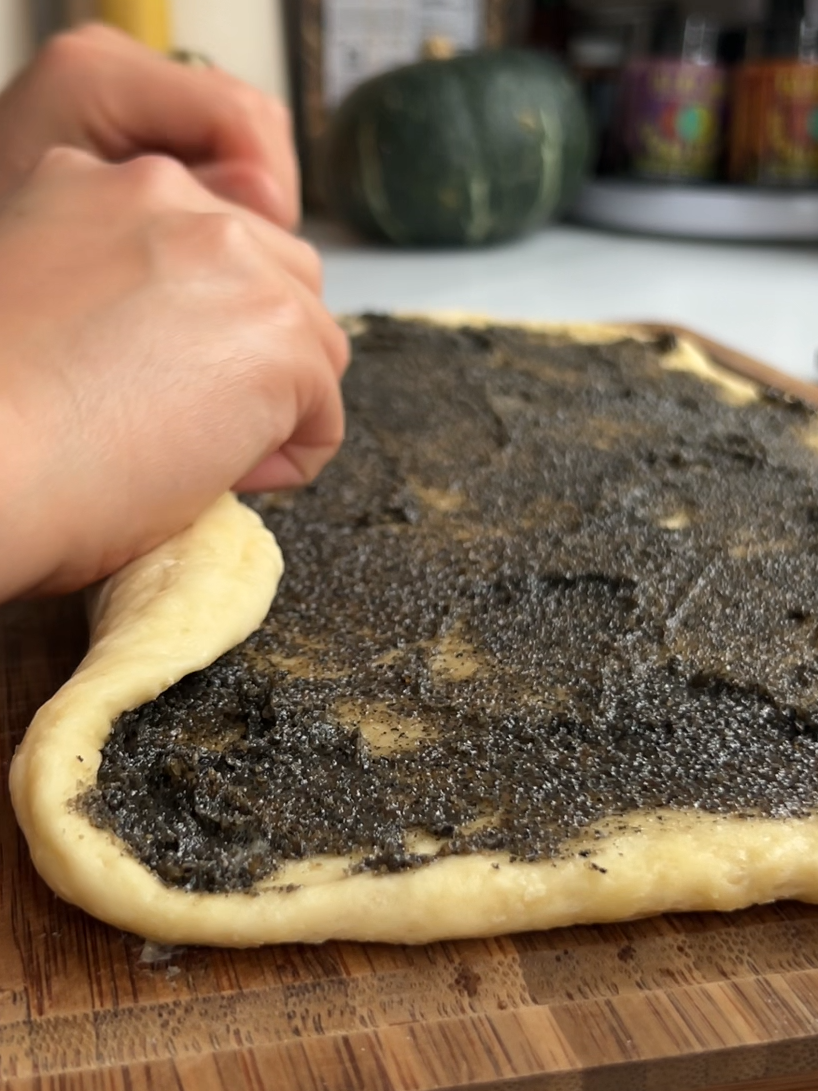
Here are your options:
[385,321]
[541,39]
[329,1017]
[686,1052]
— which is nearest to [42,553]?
[329,1017]

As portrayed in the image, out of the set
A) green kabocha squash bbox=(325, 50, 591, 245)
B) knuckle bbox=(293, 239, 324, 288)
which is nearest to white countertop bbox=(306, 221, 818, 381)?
green kabocha squash bbox=(325, 50, 591, 245)

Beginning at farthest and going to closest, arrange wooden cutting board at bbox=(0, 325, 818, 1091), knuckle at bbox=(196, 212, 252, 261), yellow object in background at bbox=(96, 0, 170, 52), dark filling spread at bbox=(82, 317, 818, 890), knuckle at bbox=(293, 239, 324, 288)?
yellow object in background at bbox=(96, 0, 170, 52)
knuckle at bbox=(293, 239, 324, 288)
knuckle at bbox=(196, 212, 252, 261)
dark filling spread at bbox=(82, 317, 818, 890)
wooden cutting board at bbox=(0, 325, 818, 1091)

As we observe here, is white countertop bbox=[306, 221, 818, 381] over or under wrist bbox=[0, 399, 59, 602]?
under

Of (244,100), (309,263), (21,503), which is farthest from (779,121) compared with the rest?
(21,503)

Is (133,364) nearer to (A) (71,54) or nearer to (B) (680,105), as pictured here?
(A) (71,54)

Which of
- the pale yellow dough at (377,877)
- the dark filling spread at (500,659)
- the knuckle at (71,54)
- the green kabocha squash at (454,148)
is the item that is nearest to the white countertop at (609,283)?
the green kabocha squash at (454,148)

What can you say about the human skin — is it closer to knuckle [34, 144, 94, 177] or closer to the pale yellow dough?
knuckle [34, 144, 94, 177]

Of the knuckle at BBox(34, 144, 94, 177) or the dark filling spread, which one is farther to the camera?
the knuckle at BBox(34, 144, 94, 177)
